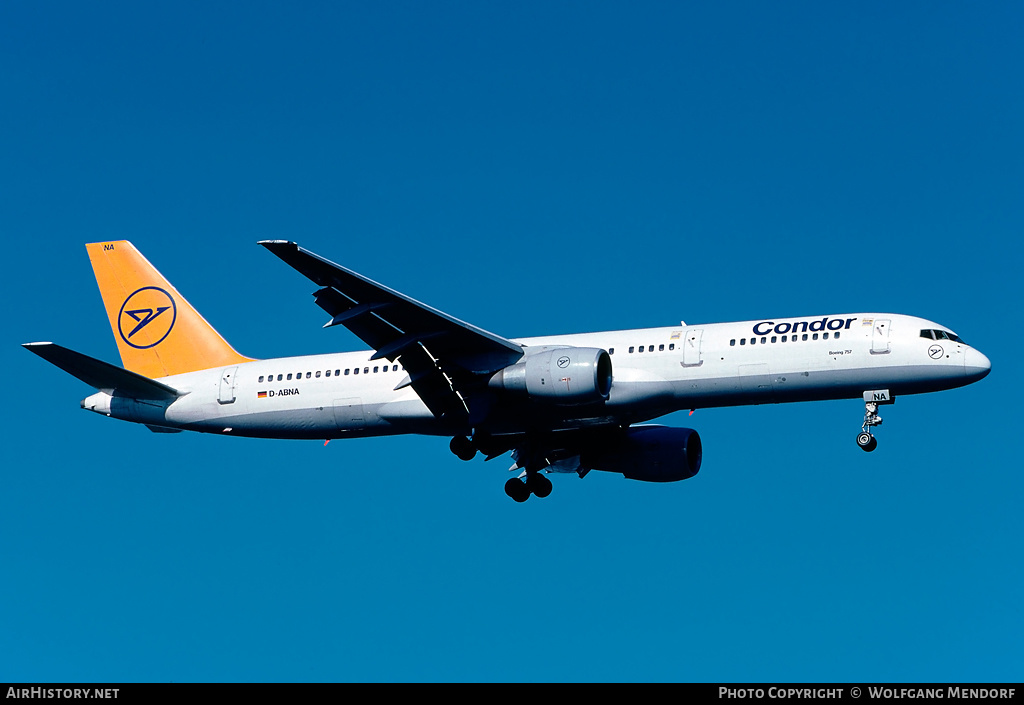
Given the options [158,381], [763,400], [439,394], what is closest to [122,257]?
[158,381]

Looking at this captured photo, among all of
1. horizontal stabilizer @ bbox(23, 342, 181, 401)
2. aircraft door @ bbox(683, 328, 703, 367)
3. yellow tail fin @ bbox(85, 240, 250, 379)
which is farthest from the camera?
yellow tail fin @ bbox(85, 240, 250, 379)

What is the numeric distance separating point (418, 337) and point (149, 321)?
41.4 ft

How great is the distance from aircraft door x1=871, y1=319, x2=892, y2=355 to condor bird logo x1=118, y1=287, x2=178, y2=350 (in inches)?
925

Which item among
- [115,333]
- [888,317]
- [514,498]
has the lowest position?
[514,498]

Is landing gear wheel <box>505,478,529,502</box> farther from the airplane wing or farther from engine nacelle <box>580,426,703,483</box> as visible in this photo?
the airplane wing

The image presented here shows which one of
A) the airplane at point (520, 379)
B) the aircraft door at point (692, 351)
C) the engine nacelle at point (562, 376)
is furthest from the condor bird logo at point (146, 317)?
the aircraft door at point (692, 351)

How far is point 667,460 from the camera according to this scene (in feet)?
145

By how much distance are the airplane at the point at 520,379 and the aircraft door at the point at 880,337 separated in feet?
0.13

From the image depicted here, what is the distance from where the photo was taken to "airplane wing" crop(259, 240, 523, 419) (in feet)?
121

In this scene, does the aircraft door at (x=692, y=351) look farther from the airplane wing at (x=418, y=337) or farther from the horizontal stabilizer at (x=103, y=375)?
the horizontal stabilizer at (x=103, y=375)

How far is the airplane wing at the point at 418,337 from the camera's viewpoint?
36.9 metres

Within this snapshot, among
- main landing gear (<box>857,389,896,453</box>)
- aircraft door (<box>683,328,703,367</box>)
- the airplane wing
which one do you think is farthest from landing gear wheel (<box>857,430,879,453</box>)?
the airplane wing
